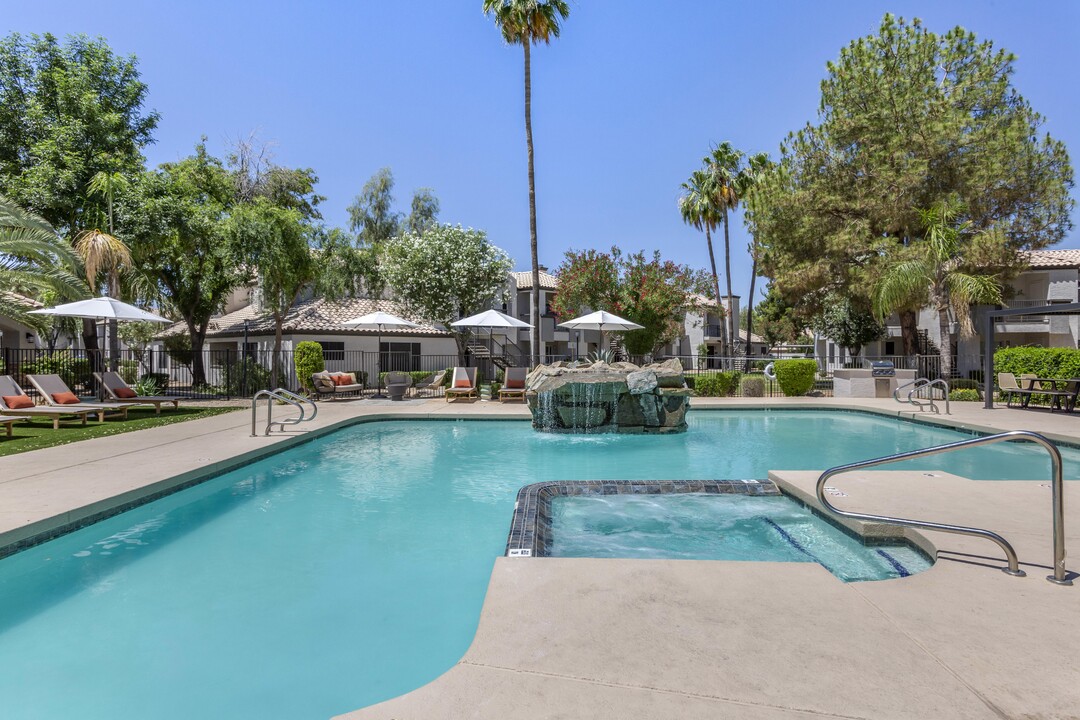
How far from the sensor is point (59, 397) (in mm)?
12109

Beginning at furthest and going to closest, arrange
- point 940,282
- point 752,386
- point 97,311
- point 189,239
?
point 189,239, point 752,386, point 940,282, point 97,311

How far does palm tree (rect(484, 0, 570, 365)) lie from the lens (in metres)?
19.1

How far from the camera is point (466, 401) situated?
1719cm

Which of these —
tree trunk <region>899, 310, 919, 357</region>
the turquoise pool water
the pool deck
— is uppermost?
tree trunk <region>899, 310, 919, 357</region>

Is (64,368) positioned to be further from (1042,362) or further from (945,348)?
(1042,362)

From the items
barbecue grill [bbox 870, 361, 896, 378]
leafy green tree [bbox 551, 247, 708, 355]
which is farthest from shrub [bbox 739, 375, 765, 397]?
leafy green tree [bbox 551, 247, 708, 355]

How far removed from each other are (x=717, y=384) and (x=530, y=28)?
45.2 ft

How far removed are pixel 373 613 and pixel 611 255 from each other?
23509mm

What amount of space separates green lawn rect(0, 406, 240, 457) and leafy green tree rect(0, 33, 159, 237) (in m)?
9.29

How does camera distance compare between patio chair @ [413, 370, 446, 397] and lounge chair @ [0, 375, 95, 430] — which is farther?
patio chair @ [413, 370, 446, 397]

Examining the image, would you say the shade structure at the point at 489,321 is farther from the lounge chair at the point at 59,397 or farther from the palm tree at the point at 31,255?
the palm tree at the point at 31,255

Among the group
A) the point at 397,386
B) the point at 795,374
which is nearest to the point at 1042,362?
the point at 795,374

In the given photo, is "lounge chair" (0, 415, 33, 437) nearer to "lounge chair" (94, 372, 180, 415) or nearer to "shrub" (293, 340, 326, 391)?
"lounge chair" (94, 372, 180, 415)

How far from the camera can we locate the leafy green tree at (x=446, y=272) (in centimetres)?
2644
